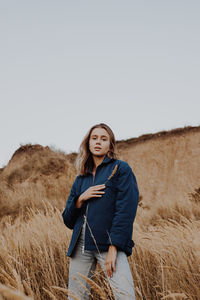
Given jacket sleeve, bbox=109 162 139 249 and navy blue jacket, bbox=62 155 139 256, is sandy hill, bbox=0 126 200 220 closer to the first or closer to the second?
navy blue jacket, bbox=62 155 139 256

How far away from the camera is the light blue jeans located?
1.72m

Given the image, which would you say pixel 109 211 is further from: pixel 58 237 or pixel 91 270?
pixel 58 237

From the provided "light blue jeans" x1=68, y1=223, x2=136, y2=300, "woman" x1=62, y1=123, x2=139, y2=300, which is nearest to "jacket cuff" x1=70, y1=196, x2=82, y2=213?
"woman" x1=62, y1=123, x2=139, y2=300

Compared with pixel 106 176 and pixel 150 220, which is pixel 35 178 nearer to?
pixel 150 220

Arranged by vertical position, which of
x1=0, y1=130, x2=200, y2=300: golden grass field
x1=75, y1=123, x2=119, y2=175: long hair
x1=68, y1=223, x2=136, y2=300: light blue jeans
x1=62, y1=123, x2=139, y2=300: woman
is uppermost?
x1=75, y1=123, x2=119, y2=175: long hair

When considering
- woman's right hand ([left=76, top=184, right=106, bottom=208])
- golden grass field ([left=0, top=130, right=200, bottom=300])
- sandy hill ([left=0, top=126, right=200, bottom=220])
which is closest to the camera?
woman's right hand ([left=76, top=184, right=106, bottom=208])

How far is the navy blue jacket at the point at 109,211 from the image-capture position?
6.03ft

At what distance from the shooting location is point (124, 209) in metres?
1.87

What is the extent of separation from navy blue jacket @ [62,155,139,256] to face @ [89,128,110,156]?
0.08 metres

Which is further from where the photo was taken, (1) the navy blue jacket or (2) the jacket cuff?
(2) the jacket cuff

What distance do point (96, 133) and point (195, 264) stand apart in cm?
181

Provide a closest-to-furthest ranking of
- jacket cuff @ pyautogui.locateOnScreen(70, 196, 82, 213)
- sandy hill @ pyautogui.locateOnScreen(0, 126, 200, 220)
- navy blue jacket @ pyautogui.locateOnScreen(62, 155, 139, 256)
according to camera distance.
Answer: navy blue jacket @ pyautogui.locateOnScreen(62, 155, 139, 256) → jacket cuff @ pyautogui.locateOnScreen(70, 196, 82, 213) → sandy hill @ pyautogui.locateOnScreen(0, 126, 200, 220)

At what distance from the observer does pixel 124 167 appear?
81.6 inches

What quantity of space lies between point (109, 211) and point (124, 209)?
14 centimetres
